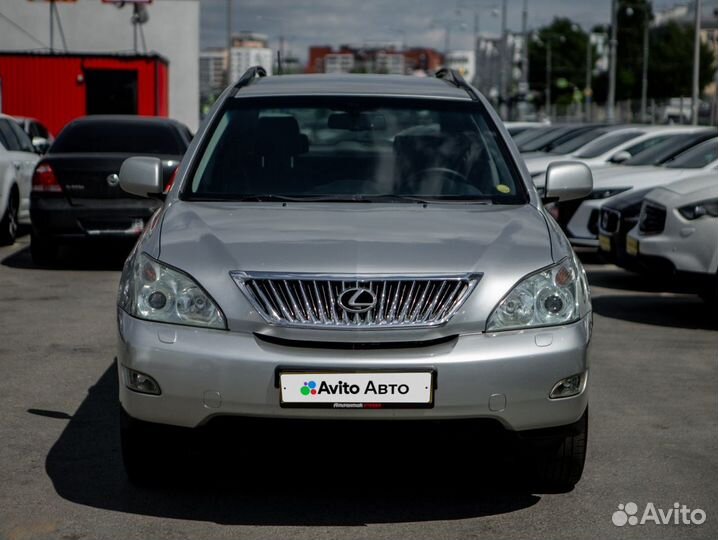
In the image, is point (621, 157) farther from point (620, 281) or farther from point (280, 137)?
point (280, 137)

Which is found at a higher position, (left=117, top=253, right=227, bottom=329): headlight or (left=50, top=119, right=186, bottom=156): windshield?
(left=117, top=253, right=227, bottom=329): headlight

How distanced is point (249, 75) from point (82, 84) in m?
31.3

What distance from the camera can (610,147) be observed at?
63.2 ft

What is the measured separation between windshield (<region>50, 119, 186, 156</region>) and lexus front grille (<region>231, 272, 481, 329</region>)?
31.9 feet

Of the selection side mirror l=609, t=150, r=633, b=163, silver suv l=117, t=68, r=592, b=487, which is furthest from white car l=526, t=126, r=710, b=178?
silver suv l=117, t=68, r=592, b=487

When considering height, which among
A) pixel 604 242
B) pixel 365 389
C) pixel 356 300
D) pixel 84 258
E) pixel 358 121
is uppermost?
pixel 358 121

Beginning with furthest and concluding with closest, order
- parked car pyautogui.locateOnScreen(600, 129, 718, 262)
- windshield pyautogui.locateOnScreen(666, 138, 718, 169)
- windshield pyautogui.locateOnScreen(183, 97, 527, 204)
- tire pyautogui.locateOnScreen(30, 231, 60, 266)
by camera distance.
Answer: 1. windshield pyautogui.locateOnScreen(666, 138, 718, 169)
2. tire pyautogui.locateOnScreen(30, 231, 60, 266)
3. parked car pyautogui.locateOnScreen(600, 129, 718, 262)
4. windshield pyautogui.locateOnScreen(183, 97, 527, 204)

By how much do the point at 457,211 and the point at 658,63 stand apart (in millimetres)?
93339

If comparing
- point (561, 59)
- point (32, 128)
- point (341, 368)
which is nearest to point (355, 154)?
point (341, 368)

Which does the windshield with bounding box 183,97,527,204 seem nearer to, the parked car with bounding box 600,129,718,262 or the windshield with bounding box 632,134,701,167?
the parked car with bounding box 600,129,718,262

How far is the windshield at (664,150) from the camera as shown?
1591 cm

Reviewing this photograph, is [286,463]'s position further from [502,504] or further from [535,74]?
[535,74]

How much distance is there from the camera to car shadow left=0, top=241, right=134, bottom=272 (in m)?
13.5

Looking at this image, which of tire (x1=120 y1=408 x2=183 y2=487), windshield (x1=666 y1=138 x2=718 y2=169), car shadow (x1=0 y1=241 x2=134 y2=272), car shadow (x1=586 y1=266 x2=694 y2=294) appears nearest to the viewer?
tire (x1=120 y1=408 x2=183 y2=487)
